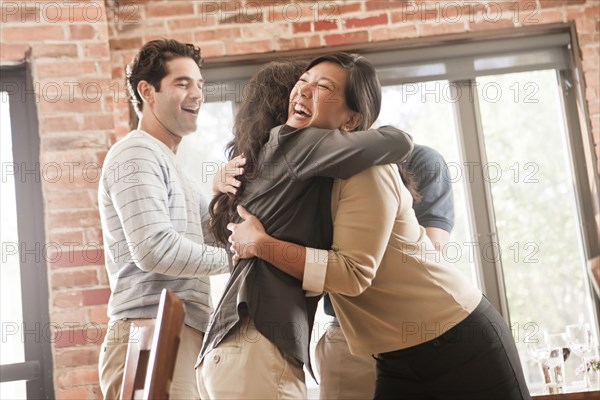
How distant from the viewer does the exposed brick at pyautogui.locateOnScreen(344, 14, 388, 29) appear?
3.69 meters

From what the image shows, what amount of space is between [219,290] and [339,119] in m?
1.91

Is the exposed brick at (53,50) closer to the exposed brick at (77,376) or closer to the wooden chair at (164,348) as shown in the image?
the exposed brick at (77,376)

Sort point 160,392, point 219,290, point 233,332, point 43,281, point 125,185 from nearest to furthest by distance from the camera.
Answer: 1. point 160,392
2. point 233,332
3. point 125,185
4. point 43,281
5. point 219,290

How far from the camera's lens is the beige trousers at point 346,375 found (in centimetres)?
208

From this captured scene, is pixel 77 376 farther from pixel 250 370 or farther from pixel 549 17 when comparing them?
pixel 549 17

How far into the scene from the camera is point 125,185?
88.0 inches

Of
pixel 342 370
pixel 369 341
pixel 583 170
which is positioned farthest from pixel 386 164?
pixel 583 170

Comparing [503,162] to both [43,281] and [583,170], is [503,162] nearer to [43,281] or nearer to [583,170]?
[583,170]

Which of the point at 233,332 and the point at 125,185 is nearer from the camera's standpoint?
the point at 233,332

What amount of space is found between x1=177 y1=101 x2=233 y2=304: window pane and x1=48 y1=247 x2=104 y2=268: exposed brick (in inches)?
27.9

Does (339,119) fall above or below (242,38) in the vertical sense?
below

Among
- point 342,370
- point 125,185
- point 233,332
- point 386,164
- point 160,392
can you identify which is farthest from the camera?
point 125,185

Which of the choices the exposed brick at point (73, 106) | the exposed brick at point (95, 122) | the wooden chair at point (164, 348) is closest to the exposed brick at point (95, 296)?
the exposed brick at point (95, 122)

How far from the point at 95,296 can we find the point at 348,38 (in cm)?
165
